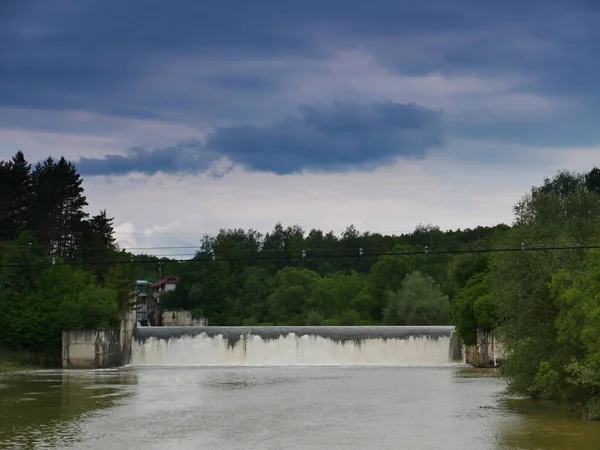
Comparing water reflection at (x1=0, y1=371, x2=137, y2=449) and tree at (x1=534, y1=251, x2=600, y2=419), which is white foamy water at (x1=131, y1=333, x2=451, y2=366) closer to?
water reflection at (x1=0, y1=371, x2=137, y2=449)

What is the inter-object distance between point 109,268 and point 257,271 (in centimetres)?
4024

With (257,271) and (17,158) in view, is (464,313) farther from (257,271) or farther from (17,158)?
(257,271)

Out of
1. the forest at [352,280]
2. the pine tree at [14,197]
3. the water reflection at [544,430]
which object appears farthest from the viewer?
the pine tree at [14,197]

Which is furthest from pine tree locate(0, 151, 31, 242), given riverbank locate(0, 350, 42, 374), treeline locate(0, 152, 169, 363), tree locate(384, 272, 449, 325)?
tree locate(384, 272, 449, 325)

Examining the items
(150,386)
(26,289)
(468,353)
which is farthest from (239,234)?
(150,386)

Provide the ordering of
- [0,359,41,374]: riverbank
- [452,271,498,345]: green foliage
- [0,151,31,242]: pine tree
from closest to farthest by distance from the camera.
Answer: [452,271,498,345]: green foliage
[0,359,41,374]: riverbank
[0,151,31,242]: pine tree

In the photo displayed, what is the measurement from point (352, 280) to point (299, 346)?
43.4 meters

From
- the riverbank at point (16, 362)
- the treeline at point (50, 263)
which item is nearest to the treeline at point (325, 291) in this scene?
the treeline at point (50, 263)

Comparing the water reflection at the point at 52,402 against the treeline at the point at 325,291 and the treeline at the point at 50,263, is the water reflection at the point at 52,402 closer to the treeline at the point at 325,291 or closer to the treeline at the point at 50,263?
the treeline at the point at 50,263

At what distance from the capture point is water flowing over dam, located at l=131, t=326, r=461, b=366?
7250 centimetres

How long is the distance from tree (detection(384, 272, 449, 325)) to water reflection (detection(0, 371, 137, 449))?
1396 inches

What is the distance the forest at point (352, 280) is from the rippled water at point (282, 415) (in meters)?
2.53

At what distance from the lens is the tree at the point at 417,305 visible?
92.8 metres

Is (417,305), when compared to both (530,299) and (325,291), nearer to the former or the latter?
(325,291)
